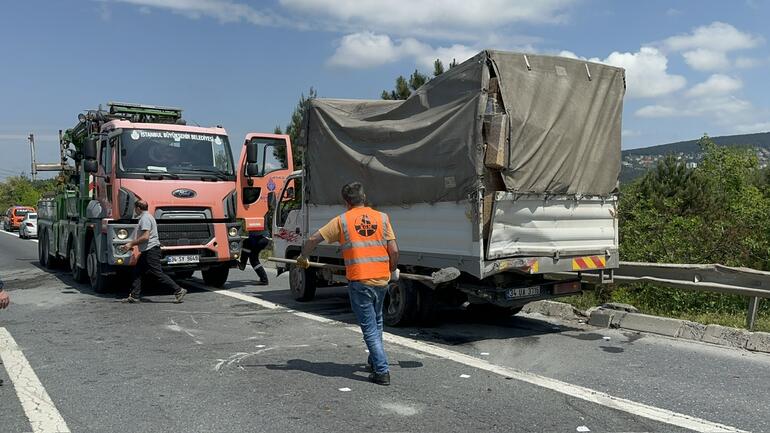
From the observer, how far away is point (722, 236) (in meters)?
11.2

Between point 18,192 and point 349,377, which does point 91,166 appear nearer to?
point 349,377

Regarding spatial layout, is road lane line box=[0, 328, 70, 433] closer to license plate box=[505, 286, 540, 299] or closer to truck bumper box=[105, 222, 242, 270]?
truck bumper box=[105, 222, 242, 270]

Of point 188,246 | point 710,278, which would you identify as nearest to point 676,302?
point 710,278

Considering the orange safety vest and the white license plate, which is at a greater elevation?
the orange safety vest

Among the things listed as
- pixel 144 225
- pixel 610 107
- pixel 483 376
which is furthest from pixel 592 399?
pixel 144 225

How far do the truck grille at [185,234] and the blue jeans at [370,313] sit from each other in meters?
6.21

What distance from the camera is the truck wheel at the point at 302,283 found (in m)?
10.4

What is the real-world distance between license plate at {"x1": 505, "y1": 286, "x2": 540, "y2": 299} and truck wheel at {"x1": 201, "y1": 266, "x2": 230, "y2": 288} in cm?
675

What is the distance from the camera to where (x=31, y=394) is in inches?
209

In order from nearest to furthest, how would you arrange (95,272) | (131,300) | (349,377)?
1. (349,377)
2. (131,300)
3. (95,272)

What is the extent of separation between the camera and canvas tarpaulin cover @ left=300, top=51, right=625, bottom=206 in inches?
276

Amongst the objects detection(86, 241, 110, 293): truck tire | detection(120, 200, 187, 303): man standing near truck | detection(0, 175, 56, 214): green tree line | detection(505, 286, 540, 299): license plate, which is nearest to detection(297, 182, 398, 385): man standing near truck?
detection(505, 286, 540, 299): license plate

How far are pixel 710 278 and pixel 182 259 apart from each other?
8125mm

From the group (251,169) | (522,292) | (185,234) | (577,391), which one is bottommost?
(577,391)
